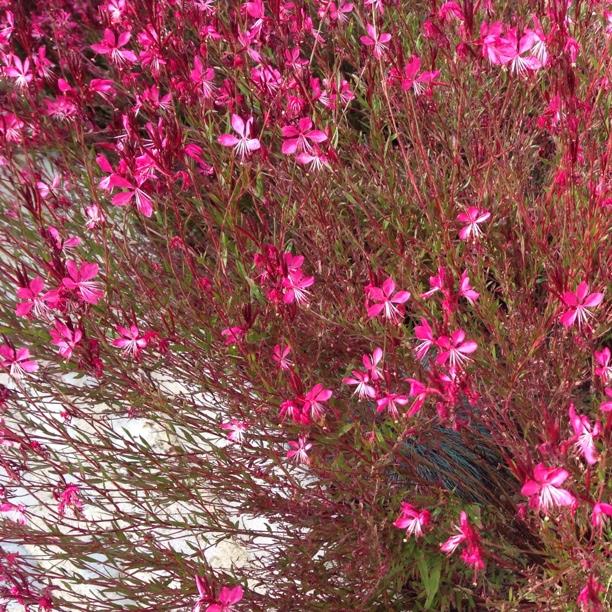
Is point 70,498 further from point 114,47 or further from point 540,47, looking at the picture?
point 540,47

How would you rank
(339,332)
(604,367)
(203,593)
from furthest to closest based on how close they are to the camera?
(339,332) → (604,367) → (203,593)

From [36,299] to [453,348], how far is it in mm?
992

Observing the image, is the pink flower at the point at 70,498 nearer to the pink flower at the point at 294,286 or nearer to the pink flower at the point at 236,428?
the pink flower at the point at 236,428

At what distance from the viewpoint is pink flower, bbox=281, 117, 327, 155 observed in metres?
1.89

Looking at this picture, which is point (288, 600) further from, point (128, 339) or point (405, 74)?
point (405, 74)

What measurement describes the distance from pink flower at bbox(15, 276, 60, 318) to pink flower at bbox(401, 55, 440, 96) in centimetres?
101

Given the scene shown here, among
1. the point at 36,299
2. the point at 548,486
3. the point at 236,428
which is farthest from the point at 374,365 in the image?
the point at 36,299

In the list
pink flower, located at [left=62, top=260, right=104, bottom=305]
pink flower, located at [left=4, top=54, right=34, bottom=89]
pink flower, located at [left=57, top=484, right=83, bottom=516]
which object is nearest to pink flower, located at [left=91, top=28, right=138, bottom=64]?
pink flower, located at [left=4, top=54, right=34, bottom=89]

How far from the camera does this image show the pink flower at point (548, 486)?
1.36m

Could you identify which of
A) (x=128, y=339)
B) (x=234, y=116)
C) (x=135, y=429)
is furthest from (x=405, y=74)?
(x=135, y=429)

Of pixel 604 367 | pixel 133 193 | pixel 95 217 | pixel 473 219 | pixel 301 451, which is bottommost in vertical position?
pixel 301 451

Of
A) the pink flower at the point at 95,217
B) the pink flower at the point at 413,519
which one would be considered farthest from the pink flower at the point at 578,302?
the pink flower at the point at 95,217

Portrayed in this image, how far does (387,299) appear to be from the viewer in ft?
5.95

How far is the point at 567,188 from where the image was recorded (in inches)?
75.0
